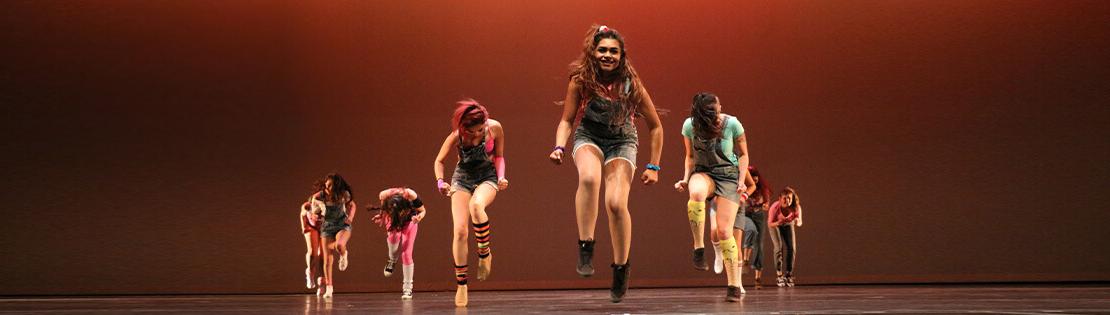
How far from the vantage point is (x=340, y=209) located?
9.77 metres

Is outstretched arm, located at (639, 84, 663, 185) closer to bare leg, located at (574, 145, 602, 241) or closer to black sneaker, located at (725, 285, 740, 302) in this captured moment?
bare leg, located at (574, 145, 602, 241)

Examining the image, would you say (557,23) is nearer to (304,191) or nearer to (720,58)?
(720,58)

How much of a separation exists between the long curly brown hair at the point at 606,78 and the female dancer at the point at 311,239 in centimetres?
559

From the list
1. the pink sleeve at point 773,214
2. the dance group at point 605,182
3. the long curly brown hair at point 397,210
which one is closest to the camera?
the dance group at point 605,182

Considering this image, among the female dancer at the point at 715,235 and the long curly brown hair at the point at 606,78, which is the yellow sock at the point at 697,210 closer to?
the female dancer at the point at 715,235

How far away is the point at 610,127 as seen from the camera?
518cm

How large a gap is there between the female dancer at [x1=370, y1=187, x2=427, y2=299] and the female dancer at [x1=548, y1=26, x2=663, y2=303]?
3.76 meters

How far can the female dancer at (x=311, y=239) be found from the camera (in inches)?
401

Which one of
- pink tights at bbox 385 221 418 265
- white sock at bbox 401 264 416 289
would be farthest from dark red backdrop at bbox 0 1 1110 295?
white sock at bbox 401 264 416 289

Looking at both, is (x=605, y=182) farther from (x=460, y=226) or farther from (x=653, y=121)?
(x=460, y=226)

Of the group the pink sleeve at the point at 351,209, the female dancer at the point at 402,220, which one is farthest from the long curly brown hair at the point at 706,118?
Answer: the pink sleeve at the point at 351,209

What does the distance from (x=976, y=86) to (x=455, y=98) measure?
5634 mm

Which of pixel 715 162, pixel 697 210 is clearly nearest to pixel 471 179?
pixel 697 210

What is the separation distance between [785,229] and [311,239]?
492 centimetres
